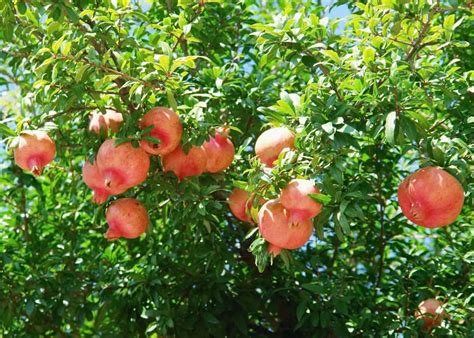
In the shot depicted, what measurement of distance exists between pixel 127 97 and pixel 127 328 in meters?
1.56

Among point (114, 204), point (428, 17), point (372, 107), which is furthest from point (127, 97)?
point (428, 17)

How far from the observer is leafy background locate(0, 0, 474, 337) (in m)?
2.81

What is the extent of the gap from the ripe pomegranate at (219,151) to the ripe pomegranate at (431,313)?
1266mm

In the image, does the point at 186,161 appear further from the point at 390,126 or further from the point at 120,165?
the point at 390,126

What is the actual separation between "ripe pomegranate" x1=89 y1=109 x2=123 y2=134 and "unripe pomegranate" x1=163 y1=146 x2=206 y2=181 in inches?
11.0

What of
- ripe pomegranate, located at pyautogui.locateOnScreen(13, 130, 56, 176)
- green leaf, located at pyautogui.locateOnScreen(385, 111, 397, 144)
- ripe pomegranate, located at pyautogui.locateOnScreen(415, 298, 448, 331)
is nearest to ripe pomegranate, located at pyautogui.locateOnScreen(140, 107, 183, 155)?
ripe pomegranate, located at pyautogui.locateOnScreen(13, 130, 56, 176)

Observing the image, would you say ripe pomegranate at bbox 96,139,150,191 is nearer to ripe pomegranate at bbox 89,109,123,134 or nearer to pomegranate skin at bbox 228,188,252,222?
ripe pomegranate at bbox 89,109,123,134

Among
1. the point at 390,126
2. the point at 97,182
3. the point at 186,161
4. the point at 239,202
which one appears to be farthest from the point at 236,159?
the point at 390,126

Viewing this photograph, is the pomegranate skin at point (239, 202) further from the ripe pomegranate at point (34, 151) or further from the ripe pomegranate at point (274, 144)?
the ripe pomegranate at point (34, 151)

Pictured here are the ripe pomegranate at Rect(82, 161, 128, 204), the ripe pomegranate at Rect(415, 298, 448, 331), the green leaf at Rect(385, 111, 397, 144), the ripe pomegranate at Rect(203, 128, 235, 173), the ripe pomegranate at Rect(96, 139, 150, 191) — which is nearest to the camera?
the green leaf at Rect(385, 111, 397, 144)

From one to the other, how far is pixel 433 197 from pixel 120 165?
116cm

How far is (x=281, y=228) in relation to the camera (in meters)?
2.60

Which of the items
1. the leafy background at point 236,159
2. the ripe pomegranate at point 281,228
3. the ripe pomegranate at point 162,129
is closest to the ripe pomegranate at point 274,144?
the leafy background at point 236,159

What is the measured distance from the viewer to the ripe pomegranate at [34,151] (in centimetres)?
304
